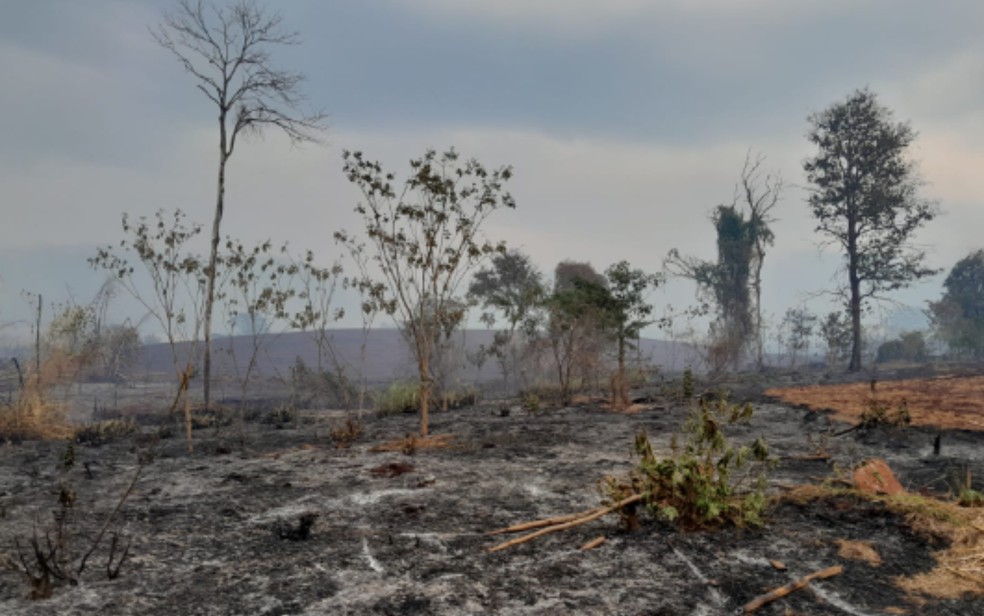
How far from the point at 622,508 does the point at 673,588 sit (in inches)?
40.1

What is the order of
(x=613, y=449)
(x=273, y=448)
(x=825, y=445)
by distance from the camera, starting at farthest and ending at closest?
(x=273, y=448)
(x=613, y=449)
(x=825, y=445)

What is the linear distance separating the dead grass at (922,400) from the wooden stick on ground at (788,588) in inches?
279

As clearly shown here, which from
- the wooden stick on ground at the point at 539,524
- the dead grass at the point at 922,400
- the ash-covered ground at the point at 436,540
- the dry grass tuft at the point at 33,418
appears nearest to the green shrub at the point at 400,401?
the dry grass tuft at the point at 33,418

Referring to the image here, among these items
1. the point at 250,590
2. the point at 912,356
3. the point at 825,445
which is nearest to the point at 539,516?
the point at 250,590

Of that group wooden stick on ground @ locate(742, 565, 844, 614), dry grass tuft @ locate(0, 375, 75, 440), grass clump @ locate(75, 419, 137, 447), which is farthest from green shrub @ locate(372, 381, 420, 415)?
wooden stick on ground @ locate(742, 565, 844, 614)

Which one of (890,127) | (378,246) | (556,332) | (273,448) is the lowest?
(273,448)

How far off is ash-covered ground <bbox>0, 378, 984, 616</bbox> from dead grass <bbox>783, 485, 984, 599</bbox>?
3.7 inches

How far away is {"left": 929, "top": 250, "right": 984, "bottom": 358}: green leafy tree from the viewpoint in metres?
39.7

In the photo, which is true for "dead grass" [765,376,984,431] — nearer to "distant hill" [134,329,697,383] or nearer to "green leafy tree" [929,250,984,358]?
"green leafy tree" [929,250,984,358]

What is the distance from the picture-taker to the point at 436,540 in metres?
4.63

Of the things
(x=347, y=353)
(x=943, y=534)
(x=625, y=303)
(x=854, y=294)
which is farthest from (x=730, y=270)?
(x=347, y=353)

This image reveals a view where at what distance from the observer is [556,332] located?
1664cm

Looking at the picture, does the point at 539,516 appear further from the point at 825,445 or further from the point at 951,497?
the point at 825,445

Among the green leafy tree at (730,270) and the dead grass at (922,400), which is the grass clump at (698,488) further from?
the green leafy tree at (730,270)
